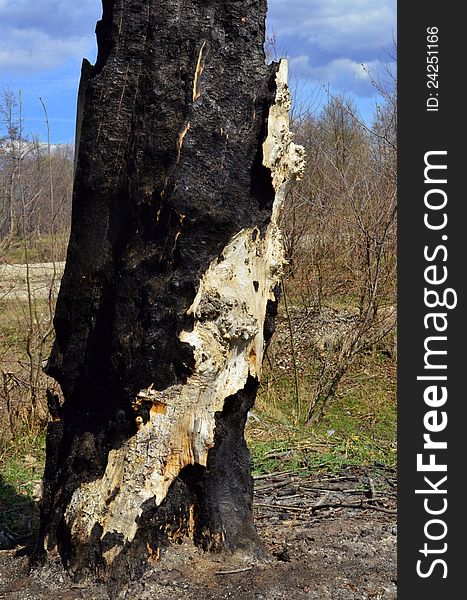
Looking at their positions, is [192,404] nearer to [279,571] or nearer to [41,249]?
[279,571]

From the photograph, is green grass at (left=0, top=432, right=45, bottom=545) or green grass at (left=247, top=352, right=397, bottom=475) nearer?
green grass at (left=0, top=432, right=45, bottom=545)

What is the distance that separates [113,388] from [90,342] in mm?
225

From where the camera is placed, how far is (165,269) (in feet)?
8.59

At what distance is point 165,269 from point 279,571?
4.03ft

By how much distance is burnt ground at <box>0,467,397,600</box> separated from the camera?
2.60 metres

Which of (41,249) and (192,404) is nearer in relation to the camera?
(192,404)

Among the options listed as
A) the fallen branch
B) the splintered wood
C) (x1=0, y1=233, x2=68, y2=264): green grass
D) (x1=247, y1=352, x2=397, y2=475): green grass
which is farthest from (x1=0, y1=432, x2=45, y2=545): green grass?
(x1=0, y1=233, x2=68, y2=264): green grass

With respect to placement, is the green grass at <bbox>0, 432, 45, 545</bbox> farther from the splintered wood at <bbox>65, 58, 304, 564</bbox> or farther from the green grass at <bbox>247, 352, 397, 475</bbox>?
the green grass at <bbox>247, 352, 397, 475</bbox>

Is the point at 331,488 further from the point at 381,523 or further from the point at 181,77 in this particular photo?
the point at 181,77

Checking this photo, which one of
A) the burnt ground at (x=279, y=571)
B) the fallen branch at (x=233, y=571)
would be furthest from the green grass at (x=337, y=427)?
the fallen branch at (x=233, y=571)

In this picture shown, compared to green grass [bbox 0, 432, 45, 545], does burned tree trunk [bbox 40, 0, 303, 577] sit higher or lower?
higher

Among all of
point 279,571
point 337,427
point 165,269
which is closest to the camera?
point 165,269

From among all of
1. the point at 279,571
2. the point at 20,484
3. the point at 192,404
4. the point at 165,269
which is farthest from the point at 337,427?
the point at 165,269

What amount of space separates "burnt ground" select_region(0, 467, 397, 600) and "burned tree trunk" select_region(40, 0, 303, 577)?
0.08 meters
